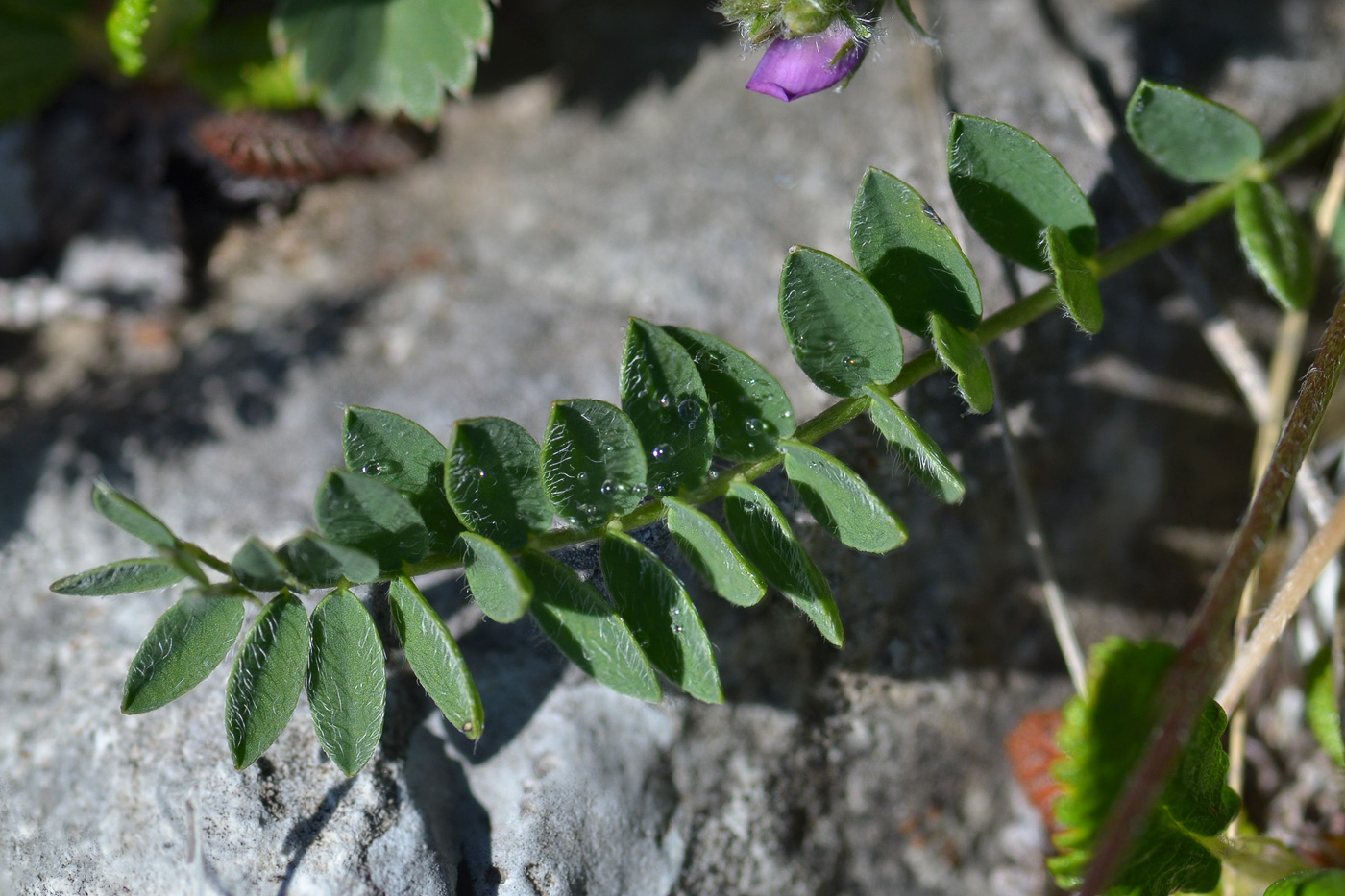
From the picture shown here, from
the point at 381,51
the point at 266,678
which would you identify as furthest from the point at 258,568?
the point at 381,51

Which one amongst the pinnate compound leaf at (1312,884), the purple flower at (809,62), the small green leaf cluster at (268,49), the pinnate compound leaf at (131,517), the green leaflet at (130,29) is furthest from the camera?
the small green leaf cluster at (268,49)

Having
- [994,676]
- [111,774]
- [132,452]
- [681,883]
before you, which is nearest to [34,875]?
[111,774]

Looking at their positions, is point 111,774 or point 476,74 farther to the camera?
point 476,74

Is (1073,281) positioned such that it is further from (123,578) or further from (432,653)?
(123,578)

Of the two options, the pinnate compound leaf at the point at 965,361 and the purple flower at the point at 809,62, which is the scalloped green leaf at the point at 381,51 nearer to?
the purple flower at the point at 809,62

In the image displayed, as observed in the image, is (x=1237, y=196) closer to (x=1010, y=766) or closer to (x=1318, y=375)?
(x=1318, y=375)

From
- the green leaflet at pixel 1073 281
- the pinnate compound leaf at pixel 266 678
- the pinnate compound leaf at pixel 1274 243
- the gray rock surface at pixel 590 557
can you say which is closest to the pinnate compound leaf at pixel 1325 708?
the gray rock surface at pixel 590 557

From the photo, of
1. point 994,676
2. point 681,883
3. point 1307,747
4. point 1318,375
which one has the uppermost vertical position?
point 1318,375

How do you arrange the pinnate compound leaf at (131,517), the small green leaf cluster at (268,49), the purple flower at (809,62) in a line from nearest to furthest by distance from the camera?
the pinnate compound leaf at (131,517) < the purple flower at (809,62) < the small green leaf cluster at (268,49)
